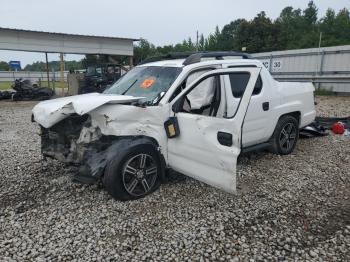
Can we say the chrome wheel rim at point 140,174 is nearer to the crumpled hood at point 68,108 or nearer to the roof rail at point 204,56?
the crumpled hood at point 68,108

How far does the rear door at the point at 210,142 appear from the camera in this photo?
3.66 meters

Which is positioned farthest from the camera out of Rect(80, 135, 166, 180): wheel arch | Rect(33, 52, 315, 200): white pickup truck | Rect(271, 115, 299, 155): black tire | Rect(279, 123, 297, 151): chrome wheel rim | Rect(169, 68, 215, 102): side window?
Rect(279, 123, 297, 151): chrome wheel rim

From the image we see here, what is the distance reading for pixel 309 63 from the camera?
55.7 ft

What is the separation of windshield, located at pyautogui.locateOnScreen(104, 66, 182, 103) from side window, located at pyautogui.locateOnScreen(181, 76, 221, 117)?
425 mm

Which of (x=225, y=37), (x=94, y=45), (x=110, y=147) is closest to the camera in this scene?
(x=110, y=147)

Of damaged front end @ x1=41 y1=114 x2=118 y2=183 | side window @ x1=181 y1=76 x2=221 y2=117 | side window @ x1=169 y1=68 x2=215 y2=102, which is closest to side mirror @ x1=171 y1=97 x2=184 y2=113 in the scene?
side window @ x1=169 y1=68 x2=215 y2=102

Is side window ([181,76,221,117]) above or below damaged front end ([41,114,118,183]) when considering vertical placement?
above

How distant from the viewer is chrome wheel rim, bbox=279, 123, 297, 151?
19.7ft

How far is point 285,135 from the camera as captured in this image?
6.04 meters

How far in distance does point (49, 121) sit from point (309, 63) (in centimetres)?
1597

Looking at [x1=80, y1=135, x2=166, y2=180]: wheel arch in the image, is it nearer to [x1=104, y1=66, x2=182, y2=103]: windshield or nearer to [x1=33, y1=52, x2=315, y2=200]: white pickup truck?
[x1=33, y1=52, x2=315, y2=200]: white pickup truck

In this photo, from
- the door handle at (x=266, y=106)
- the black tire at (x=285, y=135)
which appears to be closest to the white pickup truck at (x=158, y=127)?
the door handle at (x=266, y=106)

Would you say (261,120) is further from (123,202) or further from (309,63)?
(309,63)

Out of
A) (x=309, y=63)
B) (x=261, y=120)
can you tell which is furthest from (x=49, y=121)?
(x=309, y=63)
